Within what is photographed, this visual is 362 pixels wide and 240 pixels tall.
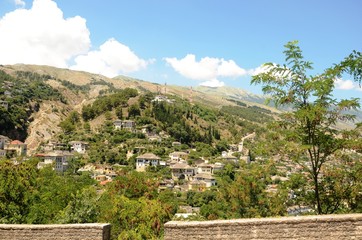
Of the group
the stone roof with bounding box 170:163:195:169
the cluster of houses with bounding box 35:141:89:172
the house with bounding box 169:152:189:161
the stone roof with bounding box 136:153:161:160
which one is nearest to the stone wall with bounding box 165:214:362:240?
the cluster of houses with bounding box 35:141:89:172

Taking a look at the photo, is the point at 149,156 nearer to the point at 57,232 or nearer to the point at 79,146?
the point at 79,146

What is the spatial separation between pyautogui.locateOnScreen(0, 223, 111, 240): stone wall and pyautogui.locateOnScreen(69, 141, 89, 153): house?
82.7 m

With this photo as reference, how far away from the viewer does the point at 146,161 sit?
263 feet

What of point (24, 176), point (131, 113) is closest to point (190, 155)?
point (131, 113)

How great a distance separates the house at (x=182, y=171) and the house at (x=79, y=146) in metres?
25.1

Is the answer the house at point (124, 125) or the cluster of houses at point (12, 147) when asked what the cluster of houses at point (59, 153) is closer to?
the cluster of houses at point (12, 147)

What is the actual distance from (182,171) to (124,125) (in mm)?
31410

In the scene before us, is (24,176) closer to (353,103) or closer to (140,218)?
(140,218)

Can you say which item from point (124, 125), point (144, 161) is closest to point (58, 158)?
point (144, 161)

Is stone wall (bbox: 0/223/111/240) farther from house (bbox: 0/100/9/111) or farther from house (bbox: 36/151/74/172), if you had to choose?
house (bbox: 0/100/9/111)

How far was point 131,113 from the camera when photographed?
112375mm

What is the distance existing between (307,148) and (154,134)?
96126 mm

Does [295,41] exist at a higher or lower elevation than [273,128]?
higher

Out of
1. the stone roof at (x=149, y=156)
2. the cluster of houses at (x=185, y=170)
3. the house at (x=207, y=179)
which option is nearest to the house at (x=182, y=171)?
the cluster of houses at (x=185, y=170)
